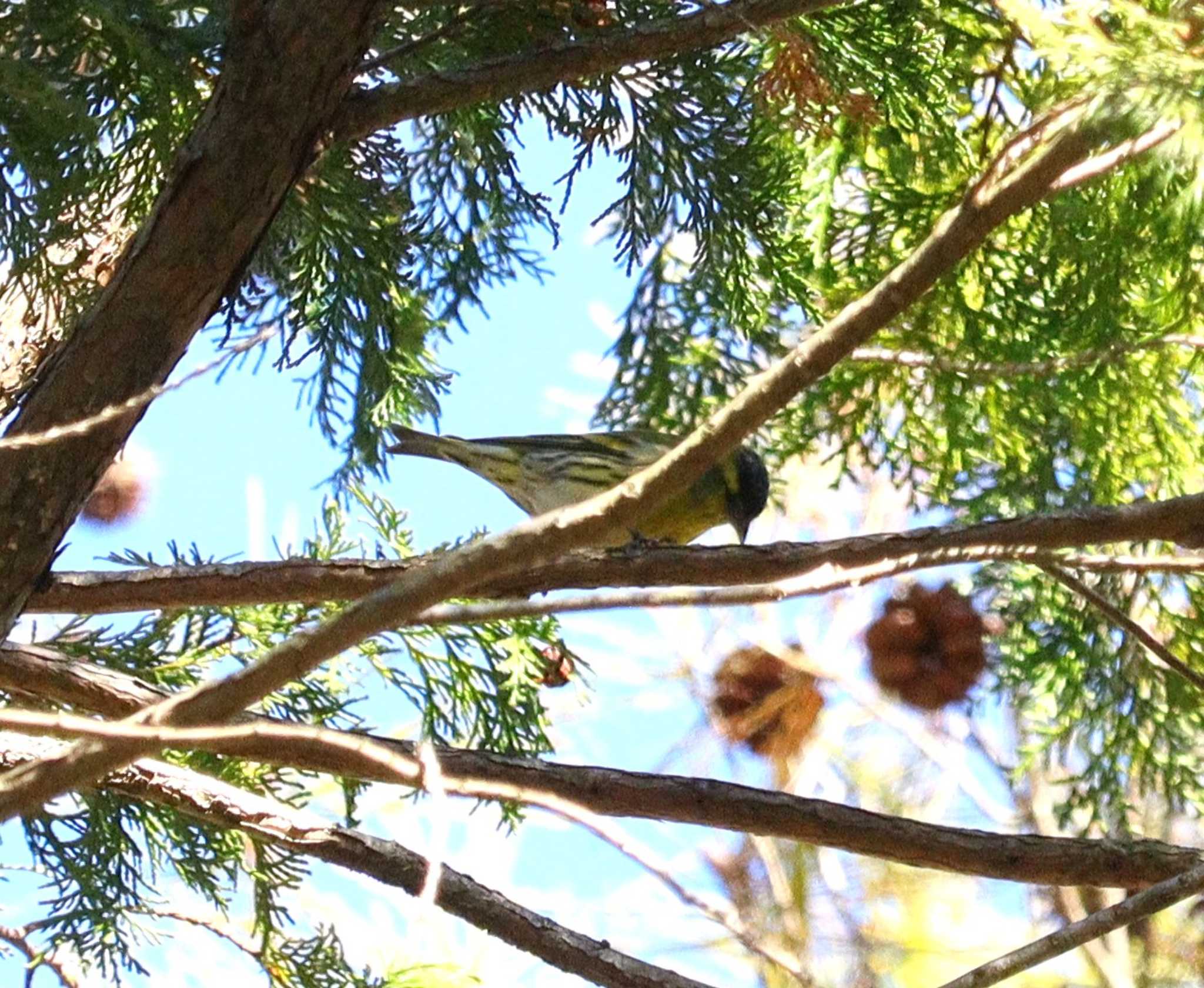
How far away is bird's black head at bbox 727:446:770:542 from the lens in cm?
345

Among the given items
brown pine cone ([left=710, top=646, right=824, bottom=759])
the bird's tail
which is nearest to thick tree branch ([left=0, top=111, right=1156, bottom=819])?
the bird's tail

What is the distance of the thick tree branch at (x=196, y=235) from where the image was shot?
1635 millimetres

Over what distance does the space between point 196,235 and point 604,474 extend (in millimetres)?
2032

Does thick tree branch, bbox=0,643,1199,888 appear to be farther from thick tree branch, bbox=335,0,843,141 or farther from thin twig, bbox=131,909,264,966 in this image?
thick tree branch, bbox=335,0,843,141

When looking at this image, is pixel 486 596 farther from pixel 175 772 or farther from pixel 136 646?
pixel 136 646

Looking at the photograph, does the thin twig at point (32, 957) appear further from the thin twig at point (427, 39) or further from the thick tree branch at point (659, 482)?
the thin twig at point (427, 39)

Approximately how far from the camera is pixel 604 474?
361 cm

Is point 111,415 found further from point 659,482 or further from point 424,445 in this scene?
point 424,445

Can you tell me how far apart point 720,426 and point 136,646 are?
1.41m

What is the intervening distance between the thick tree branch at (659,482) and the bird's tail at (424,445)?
1549 mm

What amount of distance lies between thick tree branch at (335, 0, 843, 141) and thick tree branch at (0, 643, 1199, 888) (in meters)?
0.72

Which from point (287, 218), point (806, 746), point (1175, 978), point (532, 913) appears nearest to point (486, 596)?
point (532, 913)

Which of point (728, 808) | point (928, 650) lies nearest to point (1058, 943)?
point (728, 808)

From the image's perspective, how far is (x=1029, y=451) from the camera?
105 inches
